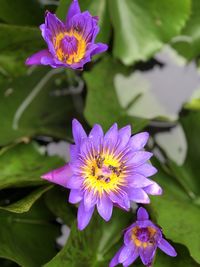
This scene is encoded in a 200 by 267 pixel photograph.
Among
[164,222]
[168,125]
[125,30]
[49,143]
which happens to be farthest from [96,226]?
[125,30]

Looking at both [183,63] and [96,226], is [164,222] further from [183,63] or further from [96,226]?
[183,63]

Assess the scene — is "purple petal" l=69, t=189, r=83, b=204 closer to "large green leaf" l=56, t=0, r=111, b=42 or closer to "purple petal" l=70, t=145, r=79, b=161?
"purple petal" l=70, t=145, r=79, b=161

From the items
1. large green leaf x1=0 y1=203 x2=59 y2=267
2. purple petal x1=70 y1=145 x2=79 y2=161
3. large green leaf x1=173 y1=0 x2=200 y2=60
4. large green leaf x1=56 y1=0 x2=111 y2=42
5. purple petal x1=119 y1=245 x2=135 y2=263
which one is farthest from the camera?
large green leaf x1=173 y1=0 x2=200 y2=60

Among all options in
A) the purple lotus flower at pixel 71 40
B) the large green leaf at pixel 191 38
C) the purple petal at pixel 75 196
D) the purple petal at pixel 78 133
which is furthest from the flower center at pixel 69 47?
the large green leaf at pixel 191 38

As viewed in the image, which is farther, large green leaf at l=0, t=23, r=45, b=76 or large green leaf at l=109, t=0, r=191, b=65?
large green leaf at l=109, t=0, r=191, b=65

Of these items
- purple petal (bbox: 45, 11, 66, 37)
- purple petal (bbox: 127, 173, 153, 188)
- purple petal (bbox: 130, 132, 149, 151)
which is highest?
purple petal (bbox: 45, 11, 66, 37)

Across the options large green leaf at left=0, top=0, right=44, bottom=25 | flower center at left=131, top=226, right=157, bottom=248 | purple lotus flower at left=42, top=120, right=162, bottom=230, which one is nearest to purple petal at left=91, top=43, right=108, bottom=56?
purple lotus flower at left=42, top=120, right=162, bottom=230
